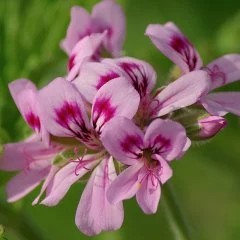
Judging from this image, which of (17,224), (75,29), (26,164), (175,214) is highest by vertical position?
(75,29)

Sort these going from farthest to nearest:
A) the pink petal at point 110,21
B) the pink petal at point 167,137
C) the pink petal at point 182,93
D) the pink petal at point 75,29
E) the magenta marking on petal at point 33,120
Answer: the pink petal at point 110,21, the pink petal at point 75,29, the magenta marking on petal at point 33,120, the pink petal at point 182,93, the pink petal at point 167,137

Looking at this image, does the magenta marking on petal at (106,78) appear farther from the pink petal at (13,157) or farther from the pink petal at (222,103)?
the pink petal at (13,157)

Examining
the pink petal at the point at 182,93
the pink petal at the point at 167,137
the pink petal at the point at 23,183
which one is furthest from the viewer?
the pink petal at the point at 23,183

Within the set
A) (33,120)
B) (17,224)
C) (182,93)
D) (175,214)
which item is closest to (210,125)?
(182,93)

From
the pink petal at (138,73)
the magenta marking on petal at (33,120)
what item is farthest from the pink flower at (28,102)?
the pink petal at (138,73)

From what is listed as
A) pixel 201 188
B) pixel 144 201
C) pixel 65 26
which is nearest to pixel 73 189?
pixel 201 188

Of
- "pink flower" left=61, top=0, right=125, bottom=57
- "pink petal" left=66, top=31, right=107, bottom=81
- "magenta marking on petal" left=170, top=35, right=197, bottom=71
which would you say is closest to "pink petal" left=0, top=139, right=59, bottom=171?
"pink petal" left=66, top=31, right=107, bottom=81

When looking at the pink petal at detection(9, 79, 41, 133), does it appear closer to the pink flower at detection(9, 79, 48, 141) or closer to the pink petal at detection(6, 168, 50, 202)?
the pink flower at detection(9, 79, 48, 141)

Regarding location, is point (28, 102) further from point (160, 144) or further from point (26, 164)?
point (160, 144)
